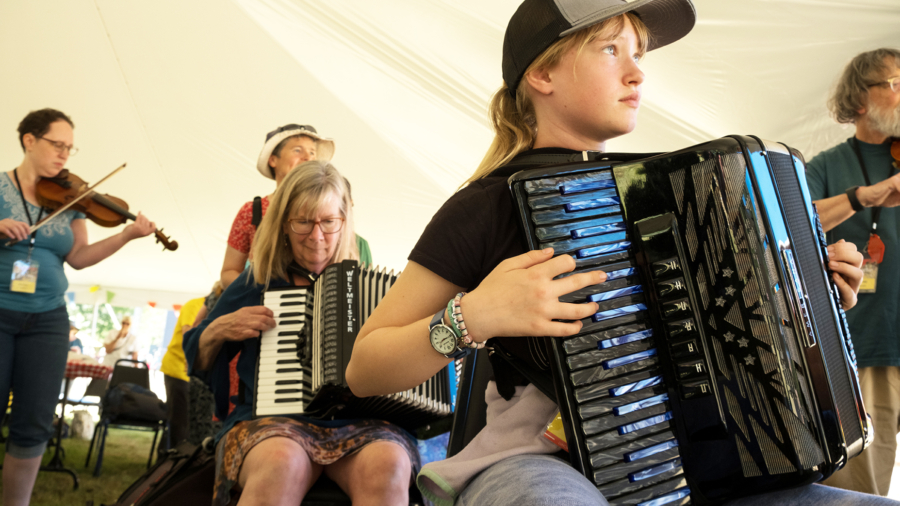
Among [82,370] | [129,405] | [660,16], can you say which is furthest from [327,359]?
[82,370]

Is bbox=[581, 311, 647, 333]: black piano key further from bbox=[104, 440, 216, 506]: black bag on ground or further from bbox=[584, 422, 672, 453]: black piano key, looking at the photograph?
bbox=[104, 440, 216, 506]: black bag on ground

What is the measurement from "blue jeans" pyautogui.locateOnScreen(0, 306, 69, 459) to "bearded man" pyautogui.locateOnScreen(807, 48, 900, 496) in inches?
122

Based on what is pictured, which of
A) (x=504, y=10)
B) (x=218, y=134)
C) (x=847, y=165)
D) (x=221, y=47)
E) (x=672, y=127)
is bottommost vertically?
(x=847, y=165)

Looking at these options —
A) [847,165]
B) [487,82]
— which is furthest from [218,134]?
[847,165]

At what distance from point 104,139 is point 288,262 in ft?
17.3

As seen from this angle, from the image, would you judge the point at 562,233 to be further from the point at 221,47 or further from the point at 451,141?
the point at 221,47

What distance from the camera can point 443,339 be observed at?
88 centimetres

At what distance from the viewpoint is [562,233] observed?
0.87 meters

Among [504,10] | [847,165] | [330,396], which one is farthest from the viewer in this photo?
[504,10]

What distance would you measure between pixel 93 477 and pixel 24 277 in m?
2.24

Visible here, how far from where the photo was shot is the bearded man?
2.22 metres

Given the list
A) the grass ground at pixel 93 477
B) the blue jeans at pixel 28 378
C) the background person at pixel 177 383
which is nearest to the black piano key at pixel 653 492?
the blue jeans at pixel 28 378

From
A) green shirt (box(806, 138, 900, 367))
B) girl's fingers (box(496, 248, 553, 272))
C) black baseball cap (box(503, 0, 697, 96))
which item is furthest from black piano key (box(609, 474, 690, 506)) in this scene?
green shirt (box(806, 138, 900, 367))

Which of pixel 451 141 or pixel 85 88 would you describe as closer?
pixel 451 141
